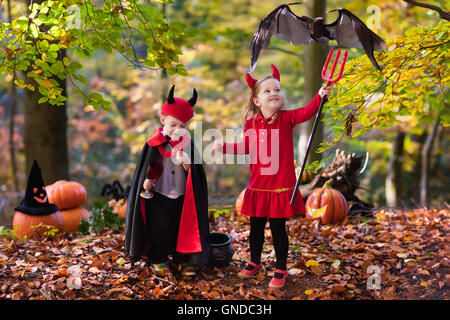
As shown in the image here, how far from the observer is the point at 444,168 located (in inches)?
494

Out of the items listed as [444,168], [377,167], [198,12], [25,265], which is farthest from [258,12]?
[25,265]

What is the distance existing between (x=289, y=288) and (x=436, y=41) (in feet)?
8.34

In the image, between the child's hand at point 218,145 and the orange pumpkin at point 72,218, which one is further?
the orange pumpkin at point 72,218

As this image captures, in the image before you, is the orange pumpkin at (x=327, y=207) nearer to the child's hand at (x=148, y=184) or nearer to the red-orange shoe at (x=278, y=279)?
the red-orange shoe at (x=278, y=279)

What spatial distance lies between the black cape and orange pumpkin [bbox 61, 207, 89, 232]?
6.86 feet

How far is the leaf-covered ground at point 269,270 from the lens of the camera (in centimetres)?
307

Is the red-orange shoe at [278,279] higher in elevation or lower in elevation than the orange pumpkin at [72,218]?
lower

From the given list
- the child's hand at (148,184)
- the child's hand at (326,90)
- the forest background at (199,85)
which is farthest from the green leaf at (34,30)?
the child's hand at (326,90)

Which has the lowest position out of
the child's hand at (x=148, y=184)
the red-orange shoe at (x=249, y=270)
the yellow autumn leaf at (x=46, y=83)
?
the red-orange shoe at (x=249, y=270)

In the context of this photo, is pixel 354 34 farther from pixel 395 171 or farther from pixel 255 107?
pixel 395 171

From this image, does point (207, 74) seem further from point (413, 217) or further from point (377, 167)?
point (413, 217)

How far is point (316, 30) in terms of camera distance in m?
3.08

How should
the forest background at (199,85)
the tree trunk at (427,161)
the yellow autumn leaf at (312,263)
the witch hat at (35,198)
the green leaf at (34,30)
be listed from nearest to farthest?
the green leaf at (34,30) < the forest background at (199,85) < the yellow autumn leaf at (312,263) < the witch hat at (35,198) < the tree trunk at (427,161)

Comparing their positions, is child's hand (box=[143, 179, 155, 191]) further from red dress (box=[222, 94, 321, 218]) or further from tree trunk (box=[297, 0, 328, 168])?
tree trunk (box=[297, 0, 328, 168])
